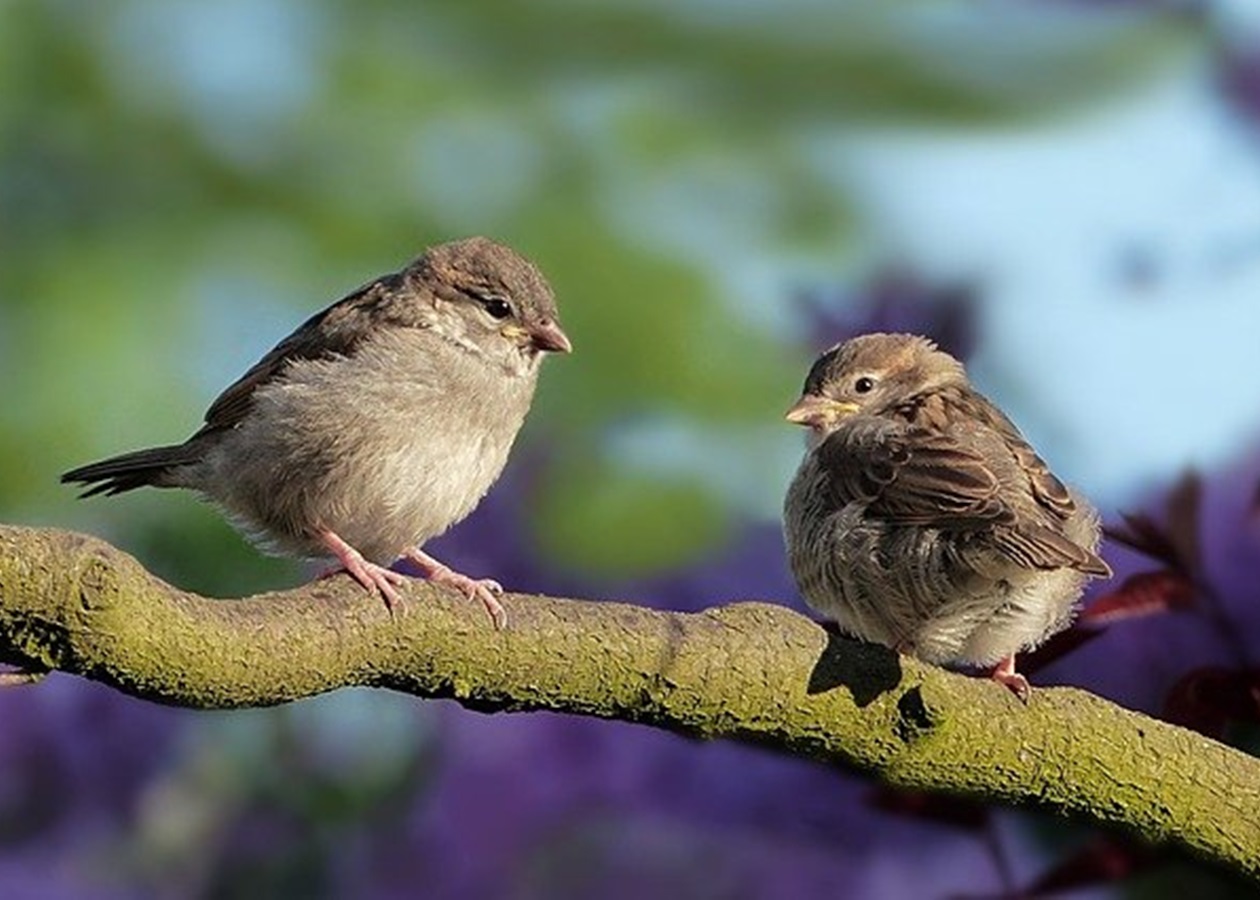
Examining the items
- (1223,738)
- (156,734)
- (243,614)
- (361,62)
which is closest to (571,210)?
(361,62)

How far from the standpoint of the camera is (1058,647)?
214 cm

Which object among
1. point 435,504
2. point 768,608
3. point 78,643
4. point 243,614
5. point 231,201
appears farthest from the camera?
point 231,201

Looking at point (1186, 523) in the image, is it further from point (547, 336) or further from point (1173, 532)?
point (547, 336)

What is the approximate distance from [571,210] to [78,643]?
2141 millimetres

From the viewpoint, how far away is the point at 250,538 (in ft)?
8.89

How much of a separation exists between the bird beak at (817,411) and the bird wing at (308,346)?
49 centimetres

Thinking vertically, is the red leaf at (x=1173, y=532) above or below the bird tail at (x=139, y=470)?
above

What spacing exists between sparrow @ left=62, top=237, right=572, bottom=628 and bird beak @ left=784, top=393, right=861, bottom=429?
0.27 m

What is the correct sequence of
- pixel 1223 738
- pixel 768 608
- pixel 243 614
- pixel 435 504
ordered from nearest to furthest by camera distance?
pixel 243 614 → pixel 768 608 → pixel 1223 738 → pixel 435 504

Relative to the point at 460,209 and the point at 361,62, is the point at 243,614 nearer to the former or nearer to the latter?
the point at 460,209

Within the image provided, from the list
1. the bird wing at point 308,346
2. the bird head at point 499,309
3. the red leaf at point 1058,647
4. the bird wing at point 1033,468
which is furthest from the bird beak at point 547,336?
the red leaf at point 1058,647

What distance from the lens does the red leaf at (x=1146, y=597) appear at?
2.03 meters

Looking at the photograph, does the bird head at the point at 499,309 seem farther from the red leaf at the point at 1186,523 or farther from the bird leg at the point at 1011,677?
the red leaf at the point at 1186,523

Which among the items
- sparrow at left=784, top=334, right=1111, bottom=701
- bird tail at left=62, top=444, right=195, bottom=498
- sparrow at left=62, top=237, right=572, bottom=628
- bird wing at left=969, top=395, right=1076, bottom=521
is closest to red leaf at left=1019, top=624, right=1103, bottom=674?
sparrow at left=784, top=334, right=1111, bottom=701
